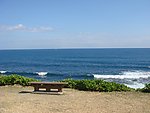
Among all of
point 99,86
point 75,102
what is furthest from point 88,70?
point 75,102

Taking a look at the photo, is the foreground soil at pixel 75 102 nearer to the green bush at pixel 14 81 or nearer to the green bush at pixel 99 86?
the green bush at pixel 99 86

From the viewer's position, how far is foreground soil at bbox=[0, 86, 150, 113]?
11008 millimetres

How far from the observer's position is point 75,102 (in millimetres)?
12391

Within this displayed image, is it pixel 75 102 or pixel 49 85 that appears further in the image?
pixel 49 85

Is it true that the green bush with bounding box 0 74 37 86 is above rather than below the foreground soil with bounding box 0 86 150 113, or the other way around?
above

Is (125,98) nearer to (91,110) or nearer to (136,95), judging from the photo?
(136,95)

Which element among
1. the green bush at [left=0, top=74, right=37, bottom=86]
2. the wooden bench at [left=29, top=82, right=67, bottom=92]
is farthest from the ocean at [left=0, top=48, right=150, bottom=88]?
the wooden bench at [left=29, top=82, right=67, bottom=92]

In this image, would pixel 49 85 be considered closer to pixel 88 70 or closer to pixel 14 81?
pixel 14 81

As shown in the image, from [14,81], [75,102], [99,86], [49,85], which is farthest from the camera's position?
[14,81]

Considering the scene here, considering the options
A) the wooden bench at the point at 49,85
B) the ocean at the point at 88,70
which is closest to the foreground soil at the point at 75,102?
the wooden bench at the point at 49,85

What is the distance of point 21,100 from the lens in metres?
12.8

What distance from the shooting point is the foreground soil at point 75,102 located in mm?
11008

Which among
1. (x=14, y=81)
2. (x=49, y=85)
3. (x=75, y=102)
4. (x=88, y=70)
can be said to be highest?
(x=49, y=85)

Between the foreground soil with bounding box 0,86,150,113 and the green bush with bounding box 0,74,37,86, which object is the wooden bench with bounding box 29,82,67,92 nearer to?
the foreground soil with bounding box 0,86,150,113
